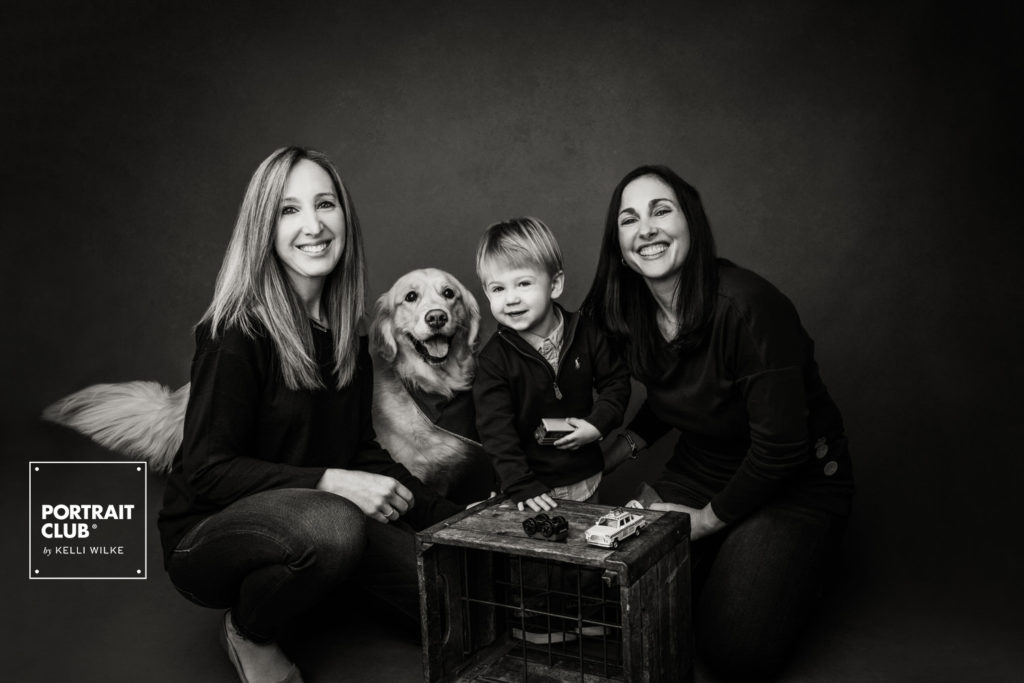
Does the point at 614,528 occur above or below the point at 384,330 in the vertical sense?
below

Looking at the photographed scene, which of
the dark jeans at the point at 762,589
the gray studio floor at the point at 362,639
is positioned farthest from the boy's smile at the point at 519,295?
the gray studio floor at the point at 362,639

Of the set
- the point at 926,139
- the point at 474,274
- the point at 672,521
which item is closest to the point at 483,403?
the point at 672,521

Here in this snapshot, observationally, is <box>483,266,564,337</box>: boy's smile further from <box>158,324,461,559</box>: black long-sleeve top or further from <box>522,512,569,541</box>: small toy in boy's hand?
<box>522,512,569,541</box>: small toy in boy's hand

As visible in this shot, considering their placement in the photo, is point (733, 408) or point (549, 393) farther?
point (549, 393)

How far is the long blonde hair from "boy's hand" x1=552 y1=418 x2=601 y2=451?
0.60m

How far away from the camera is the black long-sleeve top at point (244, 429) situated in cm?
201

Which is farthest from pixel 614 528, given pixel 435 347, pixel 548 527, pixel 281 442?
pixel 435 347

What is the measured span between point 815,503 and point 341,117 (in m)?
2.50

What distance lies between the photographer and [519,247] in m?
2.27

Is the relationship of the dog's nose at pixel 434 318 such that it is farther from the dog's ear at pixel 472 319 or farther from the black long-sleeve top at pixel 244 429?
the black long-sleeve top at pixel 244 429

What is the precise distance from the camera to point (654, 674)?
173 cm

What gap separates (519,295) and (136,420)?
168cm

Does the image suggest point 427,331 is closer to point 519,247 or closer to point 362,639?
point 519,247

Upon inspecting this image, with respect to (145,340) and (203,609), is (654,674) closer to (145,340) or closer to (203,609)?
(203,609)
